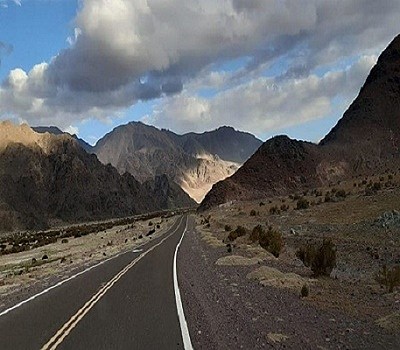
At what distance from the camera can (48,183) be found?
16238 cm

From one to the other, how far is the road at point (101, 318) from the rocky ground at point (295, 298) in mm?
639

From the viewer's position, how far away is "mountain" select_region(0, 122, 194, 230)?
146m

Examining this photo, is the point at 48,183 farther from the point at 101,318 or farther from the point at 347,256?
the point at 101,318

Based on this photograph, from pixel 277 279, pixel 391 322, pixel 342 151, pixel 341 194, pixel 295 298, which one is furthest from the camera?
pixel 342 151

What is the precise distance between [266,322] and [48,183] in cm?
15910

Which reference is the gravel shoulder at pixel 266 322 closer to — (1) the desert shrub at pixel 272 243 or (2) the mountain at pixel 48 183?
(1) the desert shrub at pixel 272 243

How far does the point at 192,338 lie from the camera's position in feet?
31.8

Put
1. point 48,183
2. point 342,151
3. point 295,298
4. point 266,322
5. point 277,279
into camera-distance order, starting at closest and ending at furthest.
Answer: point 266,322 < point 295,298 < point 277,279 < point 342,151 < point 48,183

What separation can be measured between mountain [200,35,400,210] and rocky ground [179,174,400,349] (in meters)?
66.2

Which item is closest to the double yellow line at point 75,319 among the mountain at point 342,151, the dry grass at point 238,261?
the dry grass at point 238,261

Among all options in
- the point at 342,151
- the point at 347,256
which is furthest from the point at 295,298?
the point at 342,151

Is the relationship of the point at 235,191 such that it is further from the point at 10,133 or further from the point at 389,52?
the point at 10,133

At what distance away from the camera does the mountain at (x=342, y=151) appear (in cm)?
9200

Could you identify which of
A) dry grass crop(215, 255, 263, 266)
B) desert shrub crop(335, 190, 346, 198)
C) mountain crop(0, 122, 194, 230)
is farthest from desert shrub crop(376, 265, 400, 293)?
mountain crop(0, 122, 194, 230)
